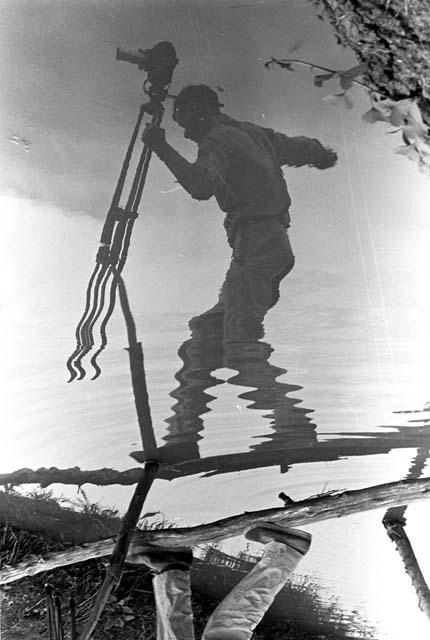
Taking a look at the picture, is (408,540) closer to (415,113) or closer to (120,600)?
(120,600)

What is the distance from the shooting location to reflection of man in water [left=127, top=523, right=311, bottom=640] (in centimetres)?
122

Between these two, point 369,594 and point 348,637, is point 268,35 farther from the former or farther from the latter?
point 348,637

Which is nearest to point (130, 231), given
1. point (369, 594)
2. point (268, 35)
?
point (268, 35)

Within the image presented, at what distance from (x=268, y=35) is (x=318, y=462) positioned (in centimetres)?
90

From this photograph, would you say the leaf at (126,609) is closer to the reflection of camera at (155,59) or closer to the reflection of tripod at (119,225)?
the reflection of tripod at (119,225)

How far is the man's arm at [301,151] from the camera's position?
42.9 inches

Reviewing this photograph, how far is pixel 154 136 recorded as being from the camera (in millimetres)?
1103

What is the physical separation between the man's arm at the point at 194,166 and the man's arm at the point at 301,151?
11 cm

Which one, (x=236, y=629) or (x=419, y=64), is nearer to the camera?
(x=419, y=64)

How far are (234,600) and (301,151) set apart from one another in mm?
915

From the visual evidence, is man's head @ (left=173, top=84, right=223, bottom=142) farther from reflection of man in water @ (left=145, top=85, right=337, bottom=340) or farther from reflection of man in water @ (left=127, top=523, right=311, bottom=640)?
reflection of man in water @ (left=127, top=523, right=311, bottom=640)

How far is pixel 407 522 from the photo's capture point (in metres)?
1.40

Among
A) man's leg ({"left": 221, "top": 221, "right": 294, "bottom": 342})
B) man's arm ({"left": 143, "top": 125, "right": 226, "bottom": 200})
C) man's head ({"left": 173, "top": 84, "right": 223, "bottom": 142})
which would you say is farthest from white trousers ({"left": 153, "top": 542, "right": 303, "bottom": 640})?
man's head ({"left": 173, "top": 84, "right": 223, "bottom": 142})

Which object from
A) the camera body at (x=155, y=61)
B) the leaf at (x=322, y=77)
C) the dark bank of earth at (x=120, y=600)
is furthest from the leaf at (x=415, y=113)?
the dark bank of earth at (x=120, y=600)
